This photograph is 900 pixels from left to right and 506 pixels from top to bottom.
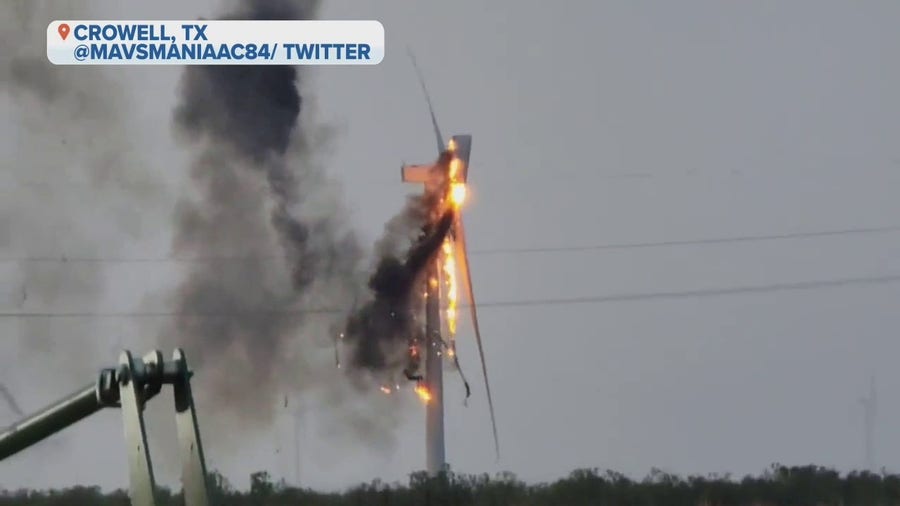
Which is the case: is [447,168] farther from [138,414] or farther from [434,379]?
[138,414]

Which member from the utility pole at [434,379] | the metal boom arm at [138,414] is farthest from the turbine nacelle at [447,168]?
the metal boom arm at [138,414]

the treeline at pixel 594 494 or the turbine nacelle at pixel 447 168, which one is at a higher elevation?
the turbine nacelle at pixel 447 168

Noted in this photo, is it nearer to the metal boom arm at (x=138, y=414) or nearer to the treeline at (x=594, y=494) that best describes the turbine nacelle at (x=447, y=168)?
the treeline at (x=594, y=494)

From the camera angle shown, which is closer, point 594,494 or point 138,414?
point 138,414

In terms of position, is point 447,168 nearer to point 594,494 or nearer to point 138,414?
point 594,494

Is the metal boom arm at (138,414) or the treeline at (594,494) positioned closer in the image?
the metal boom arm at (138,414)

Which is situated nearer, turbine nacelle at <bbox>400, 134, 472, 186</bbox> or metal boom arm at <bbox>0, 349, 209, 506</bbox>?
metal boom arm at <bbox>0, 349, 209, 506</bbox>

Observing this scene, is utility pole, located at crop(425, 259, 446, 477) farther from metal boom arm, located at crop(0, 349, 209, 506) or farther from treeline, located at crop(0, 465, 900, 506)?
metal boom arm, located at crop(0, 349, 209, 506)

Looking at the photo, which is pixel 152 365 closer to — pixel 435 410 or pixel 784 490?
pixel 784 490

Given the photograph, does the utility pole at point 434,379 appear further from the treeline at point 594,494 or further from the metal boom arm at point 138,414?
the metal boom arm at point 138,414

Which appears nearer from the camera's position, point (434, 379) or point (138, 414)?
point (138, 414)

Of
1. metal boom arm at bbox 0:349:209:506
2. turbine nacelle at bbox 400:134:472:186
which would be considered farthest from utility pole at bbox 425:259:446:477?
metal boom arm at bbox 0:349:209:506

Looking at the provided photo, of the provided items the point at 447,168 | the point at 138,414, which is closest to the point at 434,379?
the point at 447,168

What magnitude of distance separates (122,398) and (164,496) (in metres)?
26.7
